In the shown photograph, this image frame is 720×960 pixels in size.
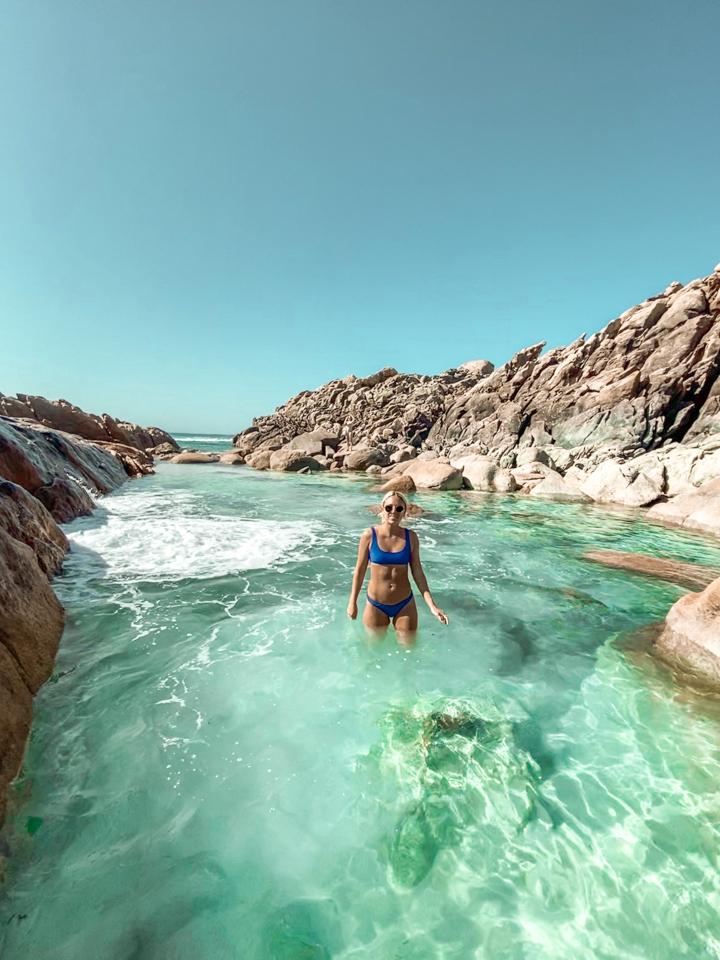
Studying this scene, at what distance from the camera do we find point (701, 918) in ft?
7.03

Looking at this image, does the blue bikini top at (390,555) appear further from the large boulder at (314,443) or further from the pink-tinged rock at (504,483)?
the large boulder at (314,443)

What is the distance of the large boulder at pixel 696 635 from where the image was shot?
432 cm

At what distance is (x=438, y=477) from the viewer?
21.4m

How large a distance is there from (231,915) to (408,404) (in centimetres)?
4473

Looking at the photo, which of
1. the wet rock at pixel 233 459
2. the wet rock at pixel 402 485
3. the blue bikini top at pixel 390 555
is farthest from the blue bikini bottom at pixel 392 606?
the wet rock at pixel 233 459

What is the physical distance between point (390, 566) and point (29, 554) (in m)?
4.40

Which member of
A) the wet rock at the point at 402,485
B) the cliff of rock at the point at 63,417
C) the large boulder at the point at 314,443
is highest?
the cliff of rock at the point at 63,417

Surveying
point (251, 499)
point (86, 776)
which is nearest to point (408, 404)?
point (251, 499)

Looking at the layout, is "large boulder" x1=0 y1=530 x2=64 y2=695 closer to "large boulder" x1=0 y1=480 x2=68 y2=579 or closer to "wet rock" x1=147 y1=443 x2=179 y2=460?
"large boulder" x1=0 y1=480 x2=68 y2=579

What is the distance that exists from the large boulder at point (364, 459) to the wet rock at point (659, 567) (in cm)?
2369

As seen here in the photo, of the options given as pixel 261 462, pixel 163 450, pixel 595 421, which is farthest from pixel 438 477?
pixel 163 450

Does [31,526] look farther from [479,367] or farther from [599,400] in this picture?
[479,367]

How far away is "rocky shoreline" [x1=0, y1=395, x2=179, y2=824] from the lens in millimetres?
3047

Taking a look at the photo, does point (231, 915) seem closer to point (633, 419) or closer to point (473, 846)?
point (473, 846)
